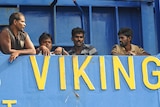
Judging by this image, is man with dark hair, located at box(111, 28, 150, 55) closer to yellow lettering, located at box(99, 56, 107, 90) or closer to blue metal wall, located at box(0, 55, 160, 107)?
blue metal wall, located at box(0, 55, 160, 107)

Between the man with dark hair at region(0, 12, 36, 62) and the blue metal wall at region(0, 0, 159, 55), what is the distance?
1212mm

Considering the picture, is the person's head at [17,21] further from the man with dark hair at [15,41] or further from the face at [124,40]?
the face at [124,40]

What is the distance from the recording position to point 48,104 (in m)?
4.79

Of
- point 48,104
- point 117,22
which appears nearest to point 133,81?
point 48,104

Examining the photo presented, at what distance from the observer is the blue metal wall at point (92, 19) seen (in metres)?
6.31

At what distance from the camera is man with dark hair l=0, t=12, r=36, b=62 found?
190 inches

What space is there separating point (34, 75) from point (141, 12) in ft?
7.61

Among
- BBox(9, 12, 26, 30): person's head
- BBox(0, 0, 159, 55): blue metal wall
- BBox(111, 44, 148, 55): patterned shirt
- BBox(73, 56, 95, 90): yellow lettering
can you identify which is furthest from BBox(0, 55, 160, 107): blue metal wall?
BBox(0, 0, 159, 55): blue metal wall

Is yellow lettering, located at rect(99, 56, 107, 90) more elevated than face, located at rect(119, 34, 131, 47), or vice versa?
face, located at rect(119, 34, 131, 47)

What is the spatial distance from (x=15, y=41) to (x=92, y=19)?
1816 mm

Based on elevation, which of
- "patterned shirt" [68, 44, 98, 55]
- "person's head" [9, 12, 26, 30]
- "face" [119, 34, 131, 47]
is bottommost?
"patterned shirt" [68, 44, 98, 55]

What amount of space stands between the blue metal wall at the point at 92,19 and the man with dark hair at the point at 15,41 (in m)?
1.21

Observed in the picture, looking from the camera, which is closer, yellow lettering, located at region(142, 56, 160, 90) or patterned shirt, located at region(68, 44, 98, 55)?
yellow lettering, located at region(142, 56, 160, 90)

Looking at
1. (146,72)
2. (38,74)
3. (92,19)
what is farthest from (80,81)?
(92,19)
